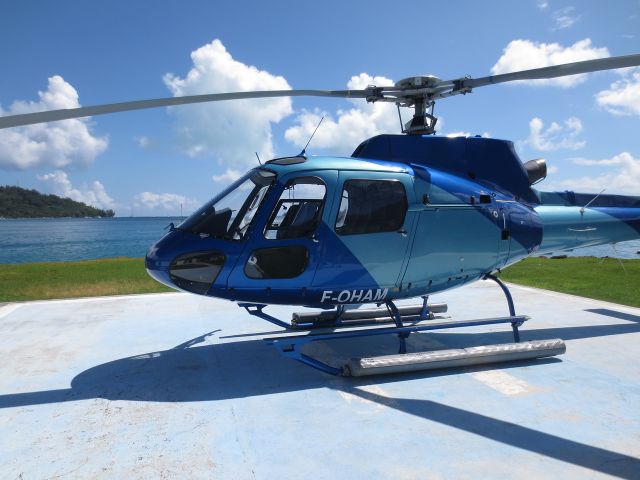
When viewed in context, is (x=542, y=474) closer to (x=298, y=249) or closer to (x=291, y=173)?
(x=298, y=249)

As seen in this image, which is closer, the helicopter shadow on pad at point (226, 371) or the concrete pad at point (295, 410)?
the concrete pad at point (295, 410)

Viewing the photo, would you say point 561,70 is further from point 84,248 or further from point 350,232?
point 84,248

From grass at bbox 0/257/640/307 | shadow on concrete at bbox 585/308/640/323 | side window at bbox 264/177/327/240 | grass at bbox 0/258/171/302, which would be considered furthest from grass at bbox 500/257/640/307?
grass at bbox 0/258/171/302

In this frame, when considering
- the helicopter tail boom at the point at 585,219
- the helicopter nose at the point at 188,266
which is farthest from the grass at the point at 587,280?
the helicopter nose at the point at 188,266

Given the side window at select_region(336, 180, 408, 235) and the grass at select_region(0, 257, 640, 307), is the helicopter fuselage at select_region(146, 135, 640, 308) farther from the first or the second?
the grass at select_region(0, 257, 640, 307)

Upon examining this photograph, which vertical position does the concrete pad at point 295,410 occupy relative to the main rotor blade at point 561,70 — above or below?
below

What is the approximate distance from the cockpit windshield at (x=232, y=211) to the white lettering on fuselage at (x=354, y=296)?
1.21 meters

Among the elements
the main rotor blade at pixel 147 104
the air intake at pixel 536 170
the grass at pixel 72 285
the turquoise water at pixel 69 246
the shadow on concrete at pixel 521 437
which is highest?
the main rotor blade at pixel 147 104

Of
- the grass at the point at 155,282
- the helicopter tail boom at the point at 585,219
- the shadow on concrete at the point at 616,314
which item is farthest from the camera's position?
the grass at the point at 155,282

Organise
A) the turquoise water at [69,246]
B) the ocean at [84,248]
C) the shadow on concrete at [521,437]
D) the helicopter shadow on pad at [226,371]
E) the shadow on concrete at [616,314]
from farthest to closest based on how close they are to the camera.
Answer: the turquoise water at [69,246] < the ocean at [84,248] < the shadow on concrete at [616,314] < the helicopter shadow on pad at [226,371] < the shadow on concrete at [521,437]

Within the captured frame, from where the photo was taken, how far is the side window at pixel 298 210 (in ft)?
15.9

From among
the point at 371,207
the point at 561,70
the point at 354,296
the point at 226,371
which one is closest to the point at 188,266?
the point at 226,371

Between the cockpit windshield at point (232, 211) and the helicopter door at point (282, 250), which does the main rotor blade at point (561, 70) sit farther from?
the cockpit windshield at point (232, 211)

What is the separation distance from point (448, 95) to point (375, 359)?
3.44 meters
